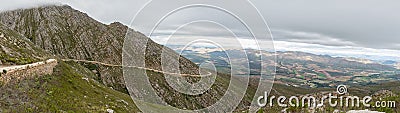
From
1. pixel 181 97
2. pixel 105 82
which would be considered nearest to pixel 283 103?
pixel 105 82

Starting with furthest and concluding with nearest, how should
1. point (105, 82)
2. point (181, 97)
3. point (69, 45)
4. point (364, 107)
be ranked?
point (69, 45) → point (181, 97) → point (105, 82) → point (364, 107)

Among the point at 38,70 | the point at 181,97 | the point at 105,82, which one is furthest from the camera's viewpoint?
the point at 181,97

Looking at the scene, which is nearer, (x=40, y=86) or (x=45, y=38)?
(x=40, y=86)

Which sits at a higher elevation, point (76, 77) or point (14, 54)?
point (14, 54)

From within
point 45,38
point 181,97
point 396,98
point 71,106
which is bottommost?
point 181,97

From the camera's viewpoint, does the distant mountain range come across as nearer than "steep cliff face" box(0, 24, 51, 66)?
Yes

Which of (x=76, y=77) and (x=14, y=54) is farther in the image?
(x=76, y=77)

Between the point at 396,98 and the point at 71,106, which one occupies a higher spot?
the point at 396,98

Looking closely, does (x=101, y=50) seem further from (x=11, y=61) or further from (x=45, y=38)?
(x=11, y=61)

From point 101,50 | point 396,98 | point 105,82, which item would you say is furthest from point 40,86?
point 101,50

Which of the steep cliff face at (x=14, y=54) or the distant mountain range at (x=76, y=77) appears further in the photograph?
the steep cliff face at (x=14, y=54)
